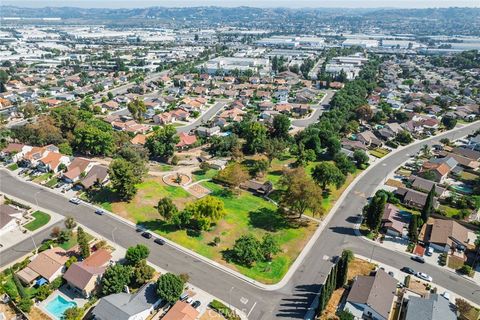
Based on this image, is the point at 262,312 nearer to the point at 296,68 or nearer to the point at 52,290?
the point at 52,290

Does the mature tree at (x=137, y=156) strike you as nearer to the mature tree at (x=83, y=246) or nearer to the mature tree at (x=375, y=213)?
the mature tree at (x=83, y=246)

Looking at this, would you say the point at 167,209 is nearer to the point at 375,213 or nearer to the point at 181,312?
the point at 181,312

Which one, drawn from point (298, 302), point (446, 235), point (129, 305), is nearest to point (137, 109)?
point (129, 305)

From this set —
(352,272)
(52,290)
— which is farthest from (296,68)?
(52,290)

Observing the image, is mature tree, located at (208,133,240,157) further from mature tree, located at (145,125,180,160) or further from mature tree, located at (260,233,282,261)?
mature tree, located at (260,233,282,261)

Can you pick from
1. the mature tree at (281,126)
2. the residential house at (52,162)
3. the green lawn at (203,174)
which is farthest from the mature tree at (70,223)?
the mature tree at (281,126)
